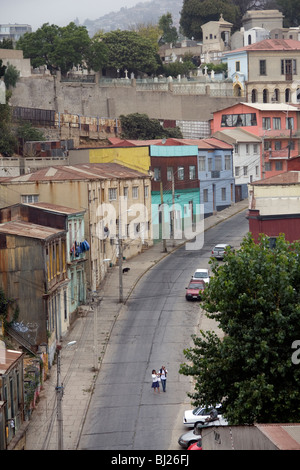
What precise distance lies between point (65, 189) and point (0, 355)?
68.2 ft

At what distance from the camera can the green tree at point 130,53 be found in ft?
383

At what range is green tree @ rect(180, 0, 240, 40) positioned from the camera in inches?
5704

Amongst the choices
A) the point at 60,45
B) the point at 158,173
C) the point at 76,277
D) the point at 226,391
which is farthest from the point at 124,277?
the point at 60,45

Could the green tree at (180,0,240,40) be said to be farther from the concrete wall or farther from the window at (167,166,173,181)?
the window at (167,166,173,181)

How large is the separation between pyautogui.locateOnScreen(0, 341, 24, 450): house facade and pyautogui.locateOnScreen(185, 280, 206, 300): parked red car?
626 inches

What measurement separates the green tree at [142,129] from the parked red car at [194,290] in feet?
139

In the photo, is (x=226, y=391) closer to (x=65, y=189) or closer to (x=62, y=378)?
(x=62, y=378)

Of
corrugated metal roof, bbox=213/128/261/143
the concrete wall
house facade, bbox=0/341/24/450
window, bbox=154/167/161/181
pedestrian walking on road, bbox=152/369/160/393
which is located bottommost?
pedestrian walking on road, bbox=152/369/160/393

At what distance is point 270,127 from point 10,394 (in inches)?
2355

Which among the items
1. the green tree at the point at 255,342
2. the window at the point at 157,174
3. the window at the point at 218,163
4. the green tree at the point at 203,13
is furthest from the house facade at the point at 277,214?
the green tree at the point at 203,13

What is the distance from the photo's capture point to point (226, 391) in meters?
35.2

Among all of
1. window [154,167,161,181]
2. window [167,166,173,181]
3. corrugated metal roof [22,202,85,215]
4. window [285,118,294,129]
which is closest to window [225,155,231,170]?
window [167,166,173,181]

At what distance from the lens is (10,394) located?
38.6m

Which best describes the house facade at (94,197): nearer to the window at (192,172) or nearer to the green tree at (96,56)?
the window at (192,172)
